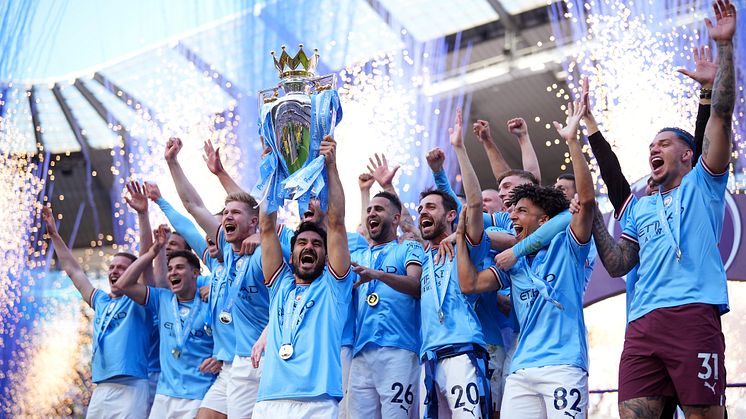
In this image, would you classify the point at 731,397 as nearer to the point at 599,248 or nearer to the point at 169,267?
the point at 599,248

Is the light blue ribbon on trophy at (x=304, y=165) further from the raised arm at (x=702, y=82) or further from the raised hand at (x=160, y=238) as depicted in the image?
the raised arm at (x=702, y=82)

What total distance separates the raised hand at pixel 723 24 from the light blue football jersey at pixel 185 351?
3.72m

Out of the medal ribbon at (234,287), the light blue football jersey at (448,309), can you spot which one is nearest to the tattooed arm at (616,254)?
the light blue football jersey at (448,309)

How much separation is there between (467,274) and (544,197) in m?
0.59

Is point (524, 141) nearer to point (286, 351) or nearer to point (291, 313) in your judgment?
point (291, 313)

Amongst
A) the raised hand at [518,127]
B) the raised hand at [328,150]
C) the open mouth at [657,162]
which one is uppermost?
the raised hand at [518,127]

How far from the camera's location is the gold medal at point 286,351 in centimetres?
479

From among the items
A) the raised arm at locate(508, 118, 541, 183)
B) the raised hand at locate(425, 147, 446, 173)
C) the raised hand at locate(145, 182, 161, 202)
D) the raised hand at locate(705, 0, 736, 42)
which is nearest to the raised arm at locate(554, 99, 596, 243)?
the raised hand at locate(705, 0, 736, 42)

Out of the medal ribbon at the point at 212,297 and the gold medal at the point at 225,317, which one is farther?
the medal ribbon at the point at 212,297

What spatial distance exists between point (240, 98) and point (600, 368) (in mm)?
8343

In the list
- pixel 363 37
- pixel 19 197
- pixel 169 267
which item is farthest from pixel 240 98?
pixel 169 267

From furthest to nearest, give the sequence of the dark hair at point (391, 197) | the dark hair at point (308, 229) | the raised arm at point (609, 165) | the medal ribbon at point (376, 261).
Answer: the dark hair at point (391, 197) < the medal ribbon at point (376, 261) < the dark hair at point (308, 229) < the raised arm at point (609, 165)

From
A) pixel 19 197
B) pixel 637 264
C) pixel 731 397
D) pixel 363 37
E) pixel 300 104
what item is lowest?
pixel 731 397

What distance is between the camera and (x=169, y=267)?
21.3 feet
